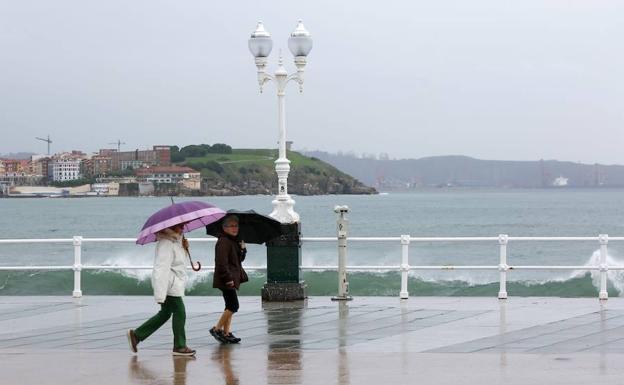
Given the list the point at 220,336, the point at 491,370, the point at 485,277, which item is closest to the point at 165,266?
the point at 220,336

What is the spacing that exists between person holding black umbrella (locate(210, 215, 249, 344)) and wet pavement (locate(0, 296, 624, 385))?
0.22m

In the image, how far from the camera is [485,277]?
47.2 metres

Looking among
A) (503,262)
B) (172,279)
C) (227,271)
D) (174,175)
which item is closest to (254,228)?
(227,271)

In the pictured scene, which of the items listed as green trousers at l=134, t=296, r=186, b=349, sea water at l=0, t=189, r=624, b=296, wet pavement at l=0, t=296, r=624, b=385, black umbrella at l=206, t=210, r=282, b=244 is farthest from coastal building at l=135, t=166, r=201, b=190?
green trousers at l=134, t=296, r=186, b=349

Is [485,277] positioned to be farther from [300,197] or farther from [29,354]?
[300,197]

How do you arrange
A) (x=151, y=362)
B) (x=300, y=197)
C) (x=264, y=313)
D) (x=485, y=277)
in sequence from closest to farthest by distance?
(x=151, y=362), (x=264, y=313), (x=485, y=277), (x=300, y=197)

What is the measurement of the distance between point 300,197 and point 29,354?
594 feet

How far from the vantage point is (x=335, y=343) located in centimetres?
1488

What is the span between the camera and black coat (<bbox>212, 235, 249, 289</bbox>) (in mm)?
15117

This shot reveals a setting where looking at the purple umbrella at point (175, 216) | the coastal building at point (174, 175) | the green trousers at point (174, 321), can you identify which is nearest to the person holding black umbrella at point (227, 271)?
the purple umbrella at point (175, 216)

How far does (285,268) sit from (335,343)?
554cm

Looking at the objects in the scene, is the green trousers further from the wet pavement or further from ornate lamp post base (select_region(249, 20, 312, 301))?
ornate lamp post base (select_region(249, 20, 312, 301))

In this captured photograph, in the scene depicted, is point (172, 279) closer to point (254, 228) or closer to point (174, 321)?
point (174, 321)

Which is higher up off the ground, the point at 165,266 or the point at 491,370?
the point at 165,266
